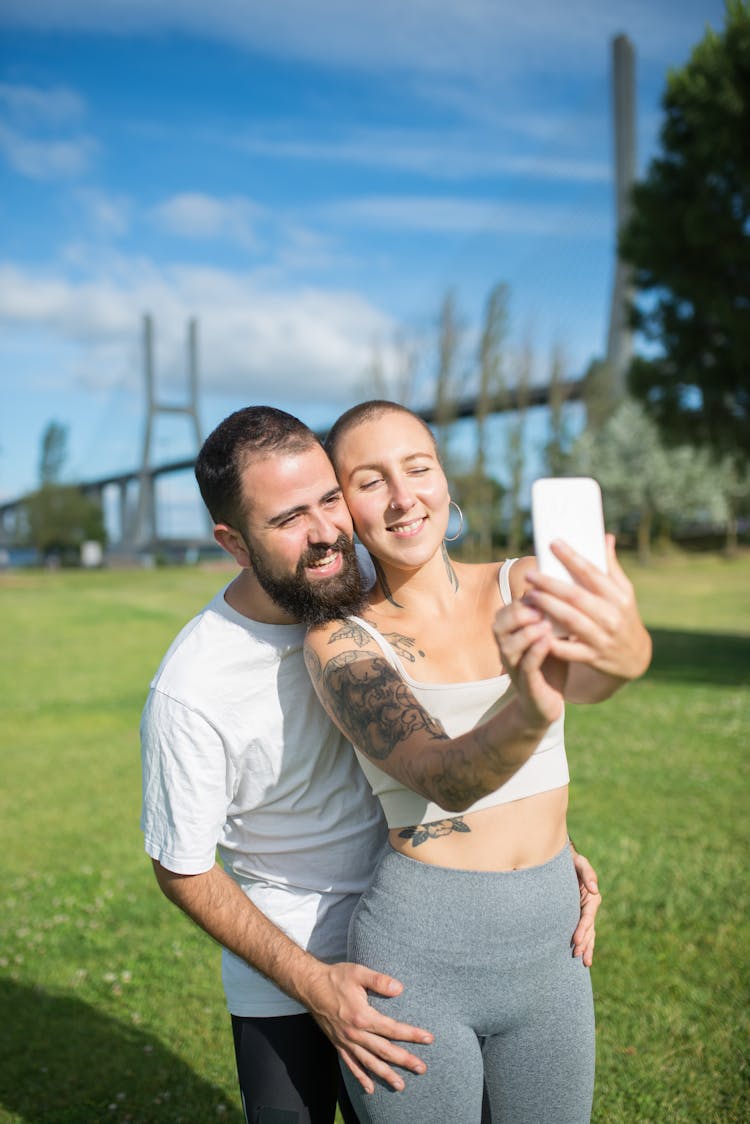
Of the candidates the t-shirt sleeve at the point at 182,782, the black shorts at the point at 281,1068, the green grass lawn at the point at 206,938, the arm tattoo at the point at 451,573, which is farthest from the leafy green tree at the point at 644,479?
the t-shirt sleeve at the point at 182,782

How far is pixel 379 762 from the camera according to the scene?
185 centimetres

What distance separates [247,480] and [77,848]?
19.9 feet

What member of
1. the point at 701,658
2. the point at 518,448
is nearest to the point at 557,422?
the point at 518,448

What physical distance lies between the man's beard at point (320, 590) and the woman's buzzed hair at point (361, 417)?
0.85 feet

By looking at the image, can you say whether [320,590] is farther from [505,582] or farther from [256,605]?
[505,582]

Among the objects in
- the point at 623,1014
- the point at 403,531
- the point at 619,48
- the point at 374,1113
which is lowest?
the point at 623,1014

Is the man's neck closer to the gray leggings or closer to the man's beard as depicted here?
the man's beard

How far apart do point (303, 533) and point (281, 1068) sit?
135 cm

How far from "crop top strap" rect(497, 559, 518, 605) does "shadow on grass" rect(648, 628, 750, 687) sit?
12.3 metres

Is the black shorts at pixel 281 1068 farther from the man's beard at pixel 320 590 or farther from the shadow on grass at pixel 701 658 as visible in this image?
the shadow on grass at pixel 701 658

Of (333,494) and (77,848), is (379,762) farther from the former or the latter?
(77,848)

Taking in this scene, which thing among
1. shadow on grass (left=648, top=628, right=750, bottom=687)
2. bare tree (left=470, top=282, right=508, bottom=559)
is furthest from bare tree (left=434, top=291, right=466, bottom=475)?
shadow on grass (left=648, top=628, right=750, bottom=687)

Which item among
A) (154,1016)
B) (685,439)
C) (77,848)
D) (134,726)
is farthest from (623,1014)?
(685,439)

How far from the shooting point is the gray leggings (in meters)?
1.92
